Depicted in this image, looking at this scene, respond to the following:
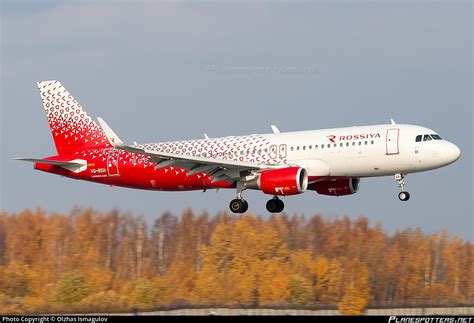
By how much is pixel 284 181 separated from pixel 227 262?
123ft

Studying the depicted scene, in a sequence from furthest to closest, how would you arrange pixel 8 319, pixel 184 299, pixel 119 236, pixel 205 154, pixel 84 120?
pixel 119 236
pixel 184 299
pixel 84 120
pixel 205 154
pixel 8 319

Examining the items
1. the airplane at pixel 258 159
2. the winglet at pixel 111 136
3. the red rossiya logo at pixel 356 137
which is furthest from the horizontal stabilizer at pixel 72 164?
the red rossiya logo at pixel 356 137

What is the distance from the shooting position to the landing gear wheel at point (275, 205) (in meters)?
59.0

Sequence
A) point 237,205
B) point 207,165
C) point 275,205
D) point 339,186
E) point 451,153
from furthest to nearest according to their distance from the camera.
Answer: point 275,205
point 339,186
point 237,205
point 207,165
point 451,153

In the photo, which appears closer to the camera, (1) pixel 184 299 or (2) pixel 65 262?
(1) pixel 184 299

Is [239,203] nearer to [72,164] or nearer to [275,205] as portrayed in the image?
[275,205]

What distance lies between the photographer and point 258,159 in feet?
183

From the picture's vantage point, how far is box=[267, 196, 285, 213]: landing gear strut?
59.0 meters

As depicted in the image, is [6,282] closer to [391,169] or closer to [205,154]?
[205,154]

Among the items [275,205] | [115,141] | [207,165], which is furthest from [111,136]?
[275,205]

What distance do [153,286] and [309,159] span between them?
18.4m

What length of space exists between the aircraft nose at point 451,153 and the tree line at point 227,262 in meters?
15.5

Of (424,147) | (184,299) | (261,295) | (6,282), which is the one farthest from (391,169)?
(6,282)

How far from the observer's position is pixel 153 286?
6888 centimetres
